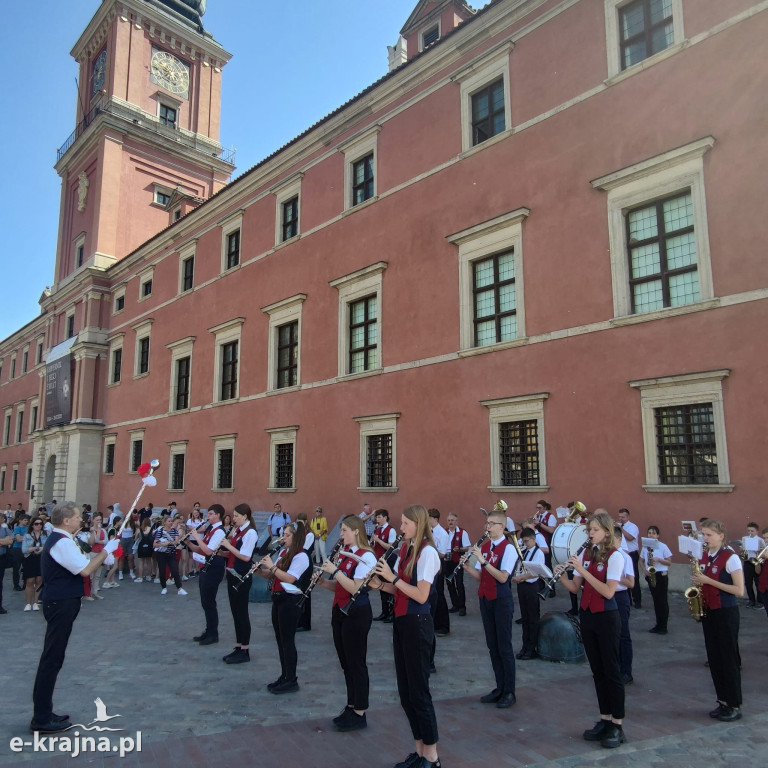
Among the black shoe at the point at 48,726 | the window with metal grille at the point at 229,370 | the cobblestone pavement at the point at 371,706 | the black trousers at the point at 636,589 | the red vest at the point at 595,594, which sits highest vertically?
the window with metal grille at the point at 229,370

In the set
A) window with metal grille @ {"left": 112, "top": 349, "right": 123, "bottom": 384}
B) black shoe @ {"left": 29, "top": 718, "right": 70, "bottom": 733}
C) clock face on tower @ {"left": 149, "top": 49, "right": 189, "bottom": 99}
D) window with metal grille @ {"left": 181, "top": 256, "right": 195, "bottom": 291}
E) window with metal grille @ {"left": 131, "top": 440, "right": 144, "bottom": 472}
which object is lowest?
black shoe @ {"left": 29, "top": 718, "right": 70, "bottom": 733}

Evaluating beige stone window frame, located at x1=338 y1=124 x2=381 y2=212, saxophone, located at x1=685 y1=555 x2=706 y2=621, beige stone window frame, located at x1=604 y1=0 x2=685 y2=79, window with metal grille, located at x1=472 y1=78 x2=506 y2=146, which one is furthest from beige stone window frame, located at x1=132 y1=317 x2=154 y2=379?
saxophone, located at x1=685 y1=555 x2=706 y2=621

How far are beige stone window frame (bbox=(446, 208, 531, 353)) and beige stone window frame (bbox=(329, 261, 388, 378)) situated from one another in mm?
3075

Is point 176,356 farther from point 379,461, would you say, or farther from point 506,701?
point 506,701

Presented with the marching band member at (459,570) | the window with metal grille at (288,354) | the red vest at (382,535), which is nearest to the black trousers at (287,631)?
the marching band member at (459,570)

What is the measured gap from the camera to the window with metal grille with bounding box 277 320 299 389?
929 inches

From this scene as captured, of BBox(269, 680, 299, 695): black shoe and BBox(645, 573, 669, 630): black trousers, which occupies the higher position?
BBox(645, 573, 669, 630): black trousers

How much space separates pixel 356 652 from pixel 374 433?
524 inches

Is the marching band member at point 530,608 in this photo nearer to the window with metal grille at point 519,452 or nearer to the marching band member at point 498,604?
the marching band member at point 498,604

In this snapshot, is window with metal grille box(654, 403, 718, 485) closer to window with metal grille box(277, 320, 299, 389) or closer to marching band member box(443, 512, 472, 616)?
marching band member box(443, 512, 472, 616)

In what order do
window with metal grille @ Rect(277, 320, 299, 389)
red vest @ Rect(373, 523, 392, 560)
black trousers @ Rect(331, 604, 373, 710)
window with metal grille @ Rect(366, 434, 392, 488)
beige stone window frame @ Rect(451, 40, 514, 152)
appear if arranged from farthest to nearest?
window with metal grille @ Rect(277, 320, 299, 389)
window with metal grille @ Rect(366, 434, 392, 488)
beige stone window frame @ Rect(451, 40, 514, 152)
red vest @ Rect(373, 523, 392, 560)
black trousers @ Rect(331, 604, 373, 710)

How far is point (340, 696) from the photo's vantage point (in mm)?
7164

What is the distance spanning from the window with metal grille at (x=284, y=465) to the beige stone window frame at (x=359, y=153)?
8649 mm

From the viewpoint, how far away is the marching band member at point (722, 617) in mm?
6230
